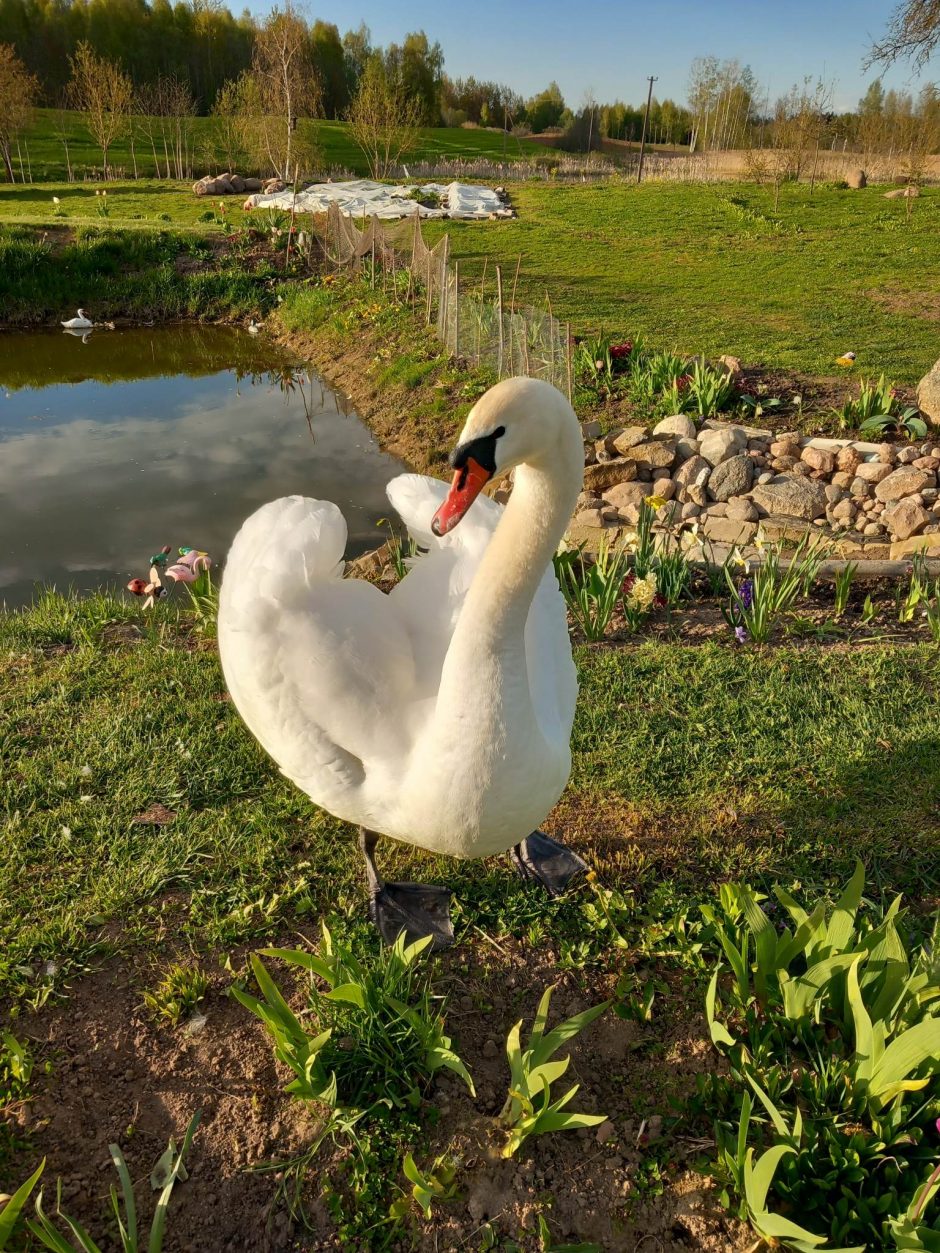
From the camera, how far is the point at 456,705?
91.8 inches

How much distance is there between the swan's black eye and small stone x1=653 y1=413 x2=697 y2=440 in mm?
5823

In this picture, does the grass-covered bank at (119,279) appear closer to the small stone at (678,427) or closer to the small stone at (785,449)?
the small stone at (678,427)

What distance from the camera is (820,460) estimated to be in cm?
705

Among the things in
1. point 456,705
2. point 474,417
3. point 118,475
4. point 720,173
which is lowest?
point 118,475

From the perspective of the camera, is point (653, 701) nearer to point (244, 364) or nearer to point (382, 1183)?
point (382, 1183)

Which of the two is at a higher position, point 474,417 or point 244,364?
point 474,417

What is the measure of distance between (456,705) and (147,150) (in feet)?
140

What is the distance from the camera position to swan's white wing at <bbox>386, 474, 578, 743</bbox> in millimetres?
2811

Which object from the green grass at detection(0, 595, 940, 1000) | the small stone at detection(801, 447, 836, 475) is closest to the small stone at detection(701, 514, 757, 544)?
the small stone at detection(801, 447, 836, 475)

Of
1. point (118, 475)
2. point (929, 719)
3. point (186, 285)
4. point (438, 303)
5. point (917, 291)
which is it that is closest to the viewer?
point (929, 719)

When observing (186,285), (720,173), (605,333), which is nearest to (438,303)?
(605,333)

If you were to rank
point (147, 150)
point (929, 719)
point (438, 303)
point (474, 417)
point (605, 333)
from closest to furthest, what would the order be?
point (474, 417) < point (929, 719) < point (605, 333) < point (438, 303) < point (147, 150)

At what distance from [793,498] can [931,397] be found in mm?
2116

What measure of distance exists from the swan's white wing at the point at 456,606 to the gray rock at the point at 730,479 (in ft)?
12.8
